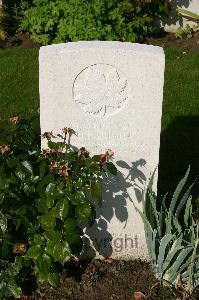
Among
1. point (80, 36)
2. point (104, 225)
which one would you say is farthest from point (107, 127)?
point (80, 36)

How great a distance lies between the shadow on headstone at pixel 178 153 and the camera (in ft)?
14.8

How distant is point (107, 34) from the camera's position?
668 cm

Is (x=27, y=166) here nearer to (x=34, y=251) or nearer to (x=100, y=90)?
(x=34, y=251)

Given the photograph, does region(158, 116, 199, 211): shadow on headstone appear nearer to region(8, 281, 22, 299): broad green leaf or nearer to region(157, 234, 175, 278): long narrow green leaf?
region(157, 234, 175, 278): long narrow green leaf

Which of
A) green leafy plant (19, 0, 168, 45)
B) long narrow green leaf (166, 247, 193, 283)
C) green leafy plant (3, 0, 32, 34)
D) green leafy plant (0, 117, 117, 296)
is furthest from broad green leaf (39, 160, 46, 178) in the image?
green leafy plant (3, 0, 32, 34)

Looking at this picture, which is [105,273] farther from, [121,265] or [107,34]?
[107,34]

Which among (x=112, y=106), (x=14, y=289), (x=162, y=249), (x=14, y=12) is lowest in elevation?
(x=14, y=289)

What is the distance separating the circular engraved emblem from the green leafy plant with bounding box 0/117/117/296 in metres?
0.21

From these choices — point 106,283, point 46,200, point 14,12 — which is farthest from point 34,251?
point 14,12

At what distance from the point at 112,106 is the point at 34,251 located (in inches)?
35.6

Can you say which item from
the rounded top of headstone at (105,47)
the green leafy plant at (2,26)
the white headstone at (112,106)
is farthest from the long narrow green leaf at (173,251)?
the green leafy plant at (2,26)

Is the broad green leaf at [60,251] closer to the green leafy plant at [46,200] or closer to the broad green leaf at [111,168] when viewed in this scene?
the green leafy plant at [46,200]

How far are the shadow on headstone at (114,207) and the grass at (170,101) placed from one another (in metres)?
0.89

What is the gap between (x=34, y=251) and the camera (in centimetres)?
317
